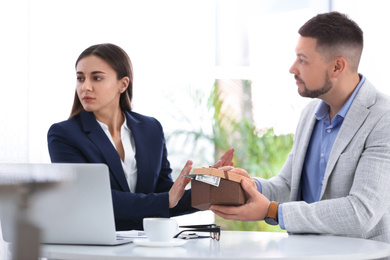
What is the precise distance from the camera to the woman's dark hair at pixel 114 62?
2.51 m

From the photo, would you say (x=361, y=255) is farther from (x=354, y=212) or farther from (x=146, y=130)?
(x=146, y=130)

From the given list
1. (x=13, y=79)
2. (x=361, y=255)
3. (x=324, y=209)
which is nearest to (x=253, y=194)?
(x=324, y=209)

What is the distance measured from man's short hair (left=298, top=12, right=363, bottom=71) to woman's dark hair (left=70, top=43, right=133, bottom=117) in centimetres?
87

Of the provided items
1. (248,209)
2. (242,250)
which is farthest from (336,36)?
(242,250)

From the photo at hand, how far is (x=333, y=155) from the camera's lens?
214 centimetres

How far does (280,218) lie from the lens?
74.8 inches

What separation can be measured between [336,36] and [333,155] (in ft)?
1.94

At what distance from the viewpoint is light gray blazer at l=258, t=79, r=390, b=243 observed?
189 cm

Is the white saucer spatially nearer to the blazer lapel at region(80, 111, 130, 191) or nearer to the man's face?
the blazer lapel at region(80, 111, 130, 191)

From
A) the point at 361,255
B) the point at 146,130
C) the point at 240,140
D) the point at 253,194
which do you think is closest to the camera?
the point at 361,255

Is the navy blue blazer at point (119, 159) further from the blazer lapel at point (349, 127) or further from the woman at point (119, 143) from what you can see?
the blazer lapel at point (349, 127)

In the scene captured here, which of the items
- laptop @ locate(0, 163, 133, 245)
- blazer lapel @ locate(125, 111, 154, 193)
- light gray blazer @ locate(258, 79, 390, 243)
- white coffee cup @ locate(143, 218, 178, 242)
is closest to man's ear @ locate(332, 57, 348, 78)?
light gray blazer @ locate(258, 79, 390, 243)

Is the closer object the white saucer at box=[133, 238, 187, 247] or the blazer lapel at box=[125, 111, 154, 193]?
the white saucer at box=[133, 238, 187, 247]

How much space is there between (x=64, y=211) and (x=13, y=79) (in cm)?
300
